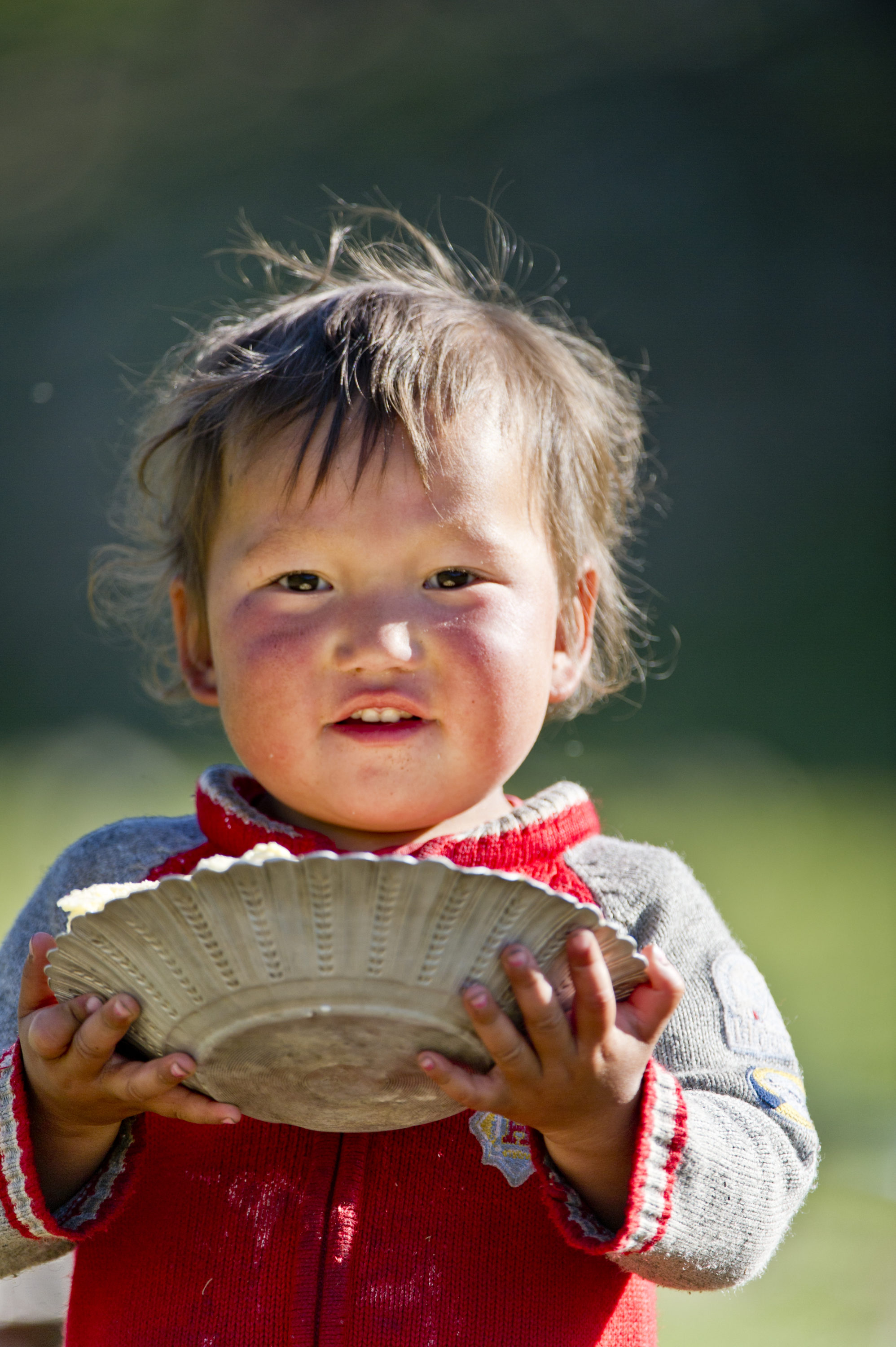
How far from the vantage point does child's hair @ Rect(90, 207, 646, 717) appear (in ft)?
4.97

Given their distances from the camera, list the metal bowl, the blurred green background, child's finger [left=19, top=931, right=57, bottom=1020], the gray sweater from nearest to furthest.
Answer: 1. the metal bowl
2. child's finger [left=19, top=931, right=57, bottom=1020]
3. the gray sweater
4. the blurred green background

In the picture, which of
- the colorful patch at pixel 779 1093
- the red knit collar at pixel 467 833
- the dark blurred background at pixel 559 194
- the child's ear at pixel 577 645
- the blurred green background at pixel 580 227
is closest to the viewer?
the colorful patch at pixel 779 1093

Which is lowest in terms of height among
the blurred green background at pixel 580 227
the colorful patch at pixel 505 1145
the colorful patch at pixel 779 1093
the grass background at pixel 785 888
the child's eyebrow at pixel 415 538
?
the grass background at pixel 785 888

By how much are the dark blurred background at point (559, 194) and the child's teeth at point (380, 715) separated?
5.17m

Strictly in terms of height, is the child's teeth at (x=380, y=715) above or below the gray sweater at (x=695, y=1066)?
above

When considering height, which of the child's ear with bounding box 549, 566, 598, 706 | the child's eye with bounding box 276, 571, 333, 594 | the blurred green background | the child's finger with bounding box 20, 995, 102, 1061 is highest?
the blurred green background

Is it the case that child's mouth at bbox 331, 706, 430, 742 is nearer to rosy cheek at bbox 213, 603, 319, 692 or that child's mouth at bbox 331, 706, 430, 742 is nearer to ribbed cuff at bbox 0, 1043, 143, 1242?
rosy cheek at bbox 213, 603, 319, 692

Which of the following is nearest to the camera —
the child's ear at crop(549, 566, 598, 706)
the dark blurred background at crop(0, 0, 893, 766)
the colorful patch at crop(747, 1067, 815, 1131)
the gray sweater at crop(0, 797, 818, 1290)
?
the gray sweater at crop(0, 797, 818, 1290)

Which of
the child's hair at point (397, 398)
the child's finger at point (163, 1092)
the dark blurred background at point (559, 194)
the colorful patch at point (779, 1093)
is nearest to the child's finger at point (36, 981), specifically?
the child's finger at point (163, 1092)

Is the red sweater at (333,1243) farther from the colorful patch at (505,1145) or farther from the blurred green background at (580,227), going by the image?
the blurred green background at (580,227)

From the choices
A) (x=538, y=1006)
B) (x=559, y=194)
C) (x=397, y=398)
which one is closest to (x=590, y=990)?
(x=538, y=1006)

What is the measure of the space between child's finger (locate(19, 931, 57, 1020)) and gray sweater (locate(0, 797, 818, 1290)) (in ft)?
0.44

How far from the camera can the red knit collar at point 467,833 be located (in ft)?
4.70

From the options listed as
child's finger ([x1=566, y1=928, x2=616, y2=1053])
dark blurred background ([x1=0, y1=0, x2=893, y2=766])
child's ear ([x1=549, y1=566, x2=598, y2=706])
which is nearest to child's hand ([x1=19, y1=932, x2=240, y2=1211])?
child's finger ([x1=566, y1=928, x2=616, y2=1053])
